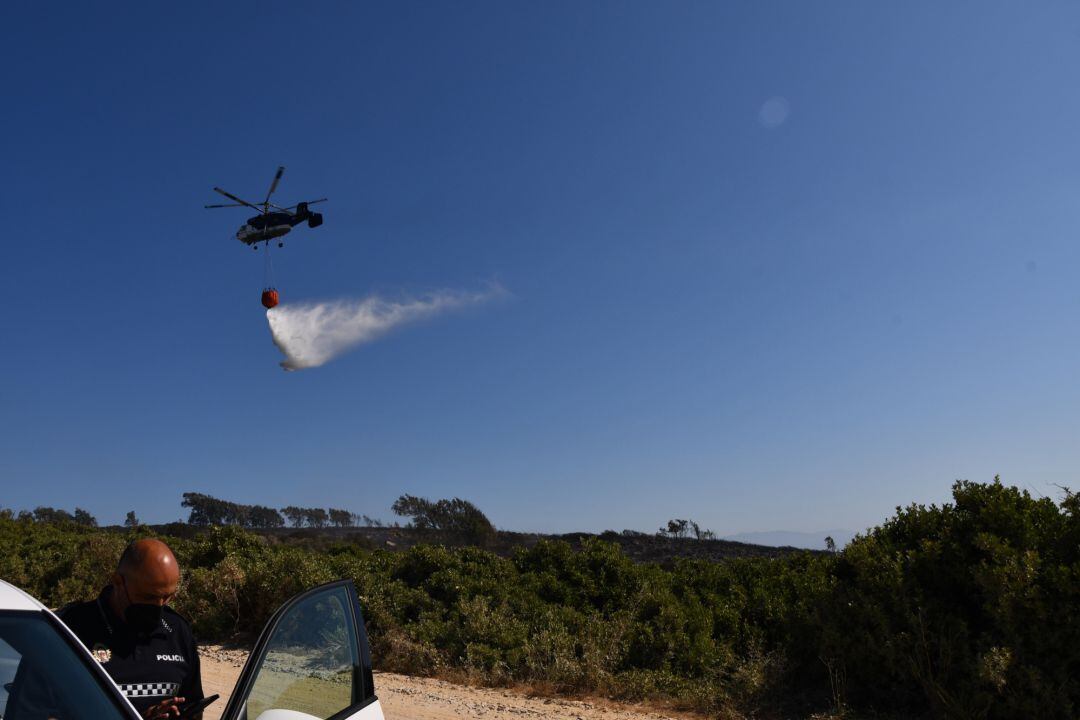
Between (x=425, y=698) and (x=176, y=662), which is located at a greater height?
(x=176, y=662)

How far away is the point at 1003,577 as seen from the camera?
310 inches

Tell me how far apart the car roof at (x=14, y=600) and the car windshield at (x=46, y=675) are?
3 cm

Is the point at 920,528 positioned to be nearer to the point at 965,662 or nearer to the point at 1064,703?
the point at 965,662

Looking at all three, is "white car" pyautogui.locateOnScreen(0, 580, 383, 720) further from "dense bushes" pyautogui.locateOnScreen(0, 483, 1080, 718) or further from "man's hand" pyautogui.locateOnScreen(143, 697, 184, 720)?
"dense bushes" pyautogui.locateOnScreen(0, 483, 1080, 718)

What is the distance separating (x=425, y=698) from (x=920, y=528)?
22.3 ft

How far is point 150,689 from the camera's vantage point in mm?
3488

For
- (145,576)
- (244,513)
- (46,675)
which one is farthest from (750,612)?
(244,513)

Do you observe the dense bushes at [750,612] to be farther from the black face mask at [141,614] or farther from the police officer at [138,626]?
the black face mask at [141,614]

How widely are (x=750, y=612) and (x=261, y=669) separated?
35.8 feet

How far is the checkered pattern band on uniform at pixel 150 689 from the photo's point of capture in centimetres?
342

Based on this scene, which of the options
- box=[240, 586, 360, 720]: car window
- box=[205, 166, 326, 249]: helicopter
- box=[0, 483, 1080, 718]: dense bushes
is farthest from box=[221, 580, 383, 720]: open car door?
box=[205, 166, 326, 249]: helicopter

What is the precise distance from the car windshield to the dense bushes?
27.1ft

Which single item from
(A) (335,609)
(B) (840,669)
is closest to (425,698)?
(B) (840,669)

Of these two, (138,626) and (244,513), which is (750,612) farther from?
(244,513)
